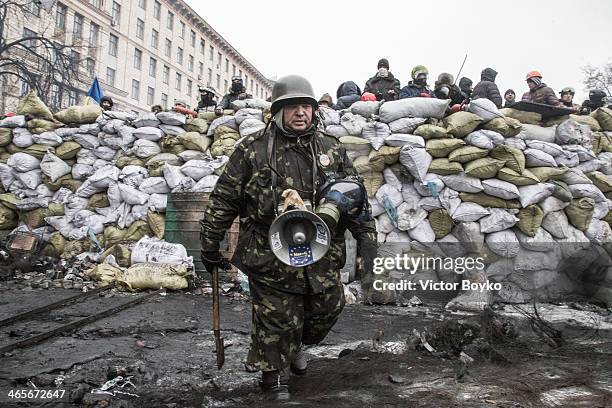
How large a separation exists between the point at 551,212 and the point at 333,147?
3.71 meters

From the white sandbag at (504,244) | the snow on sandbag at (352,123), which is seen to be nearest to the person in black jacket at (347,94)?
the snow on sandbag at (352,123)

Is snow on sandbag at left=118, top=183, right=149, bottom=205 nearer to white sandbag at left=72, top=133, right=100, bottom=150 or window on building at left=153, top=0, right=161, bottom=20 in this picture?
white sandbag at left=72, top=133, right=100, bottom=150

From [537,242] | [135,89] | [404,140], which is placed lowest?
[537,242]

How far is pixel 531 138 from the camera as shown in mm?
5395

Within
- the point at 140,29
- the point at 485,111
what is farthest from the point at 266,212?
the point at 140,29

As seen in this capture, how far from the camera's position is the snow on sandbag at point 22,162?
6480mm

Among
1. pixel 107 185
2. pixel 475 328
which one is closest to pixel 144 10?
pixel 107 185

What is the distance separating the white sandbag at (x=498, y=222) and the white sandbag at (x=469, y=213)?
7cm

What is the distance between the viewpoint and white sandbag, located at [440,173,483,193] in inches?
192

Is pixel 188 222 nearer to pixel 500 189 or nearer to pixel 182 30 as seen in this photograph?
pixel 500 189

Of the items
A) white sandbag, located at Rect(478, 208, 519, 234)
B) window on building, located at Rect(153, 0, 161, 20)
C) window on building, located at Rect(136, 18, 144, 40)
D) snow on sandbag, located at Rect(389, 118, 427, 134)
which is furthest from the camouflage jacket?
window on building, located at Rect(153, 0, 161, 20)

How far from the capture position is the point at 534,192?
4809 mm

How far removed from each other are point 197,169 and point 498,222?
358 centimetres

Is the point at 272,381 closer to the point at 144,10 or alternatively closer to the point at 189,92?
the point at 144,10
